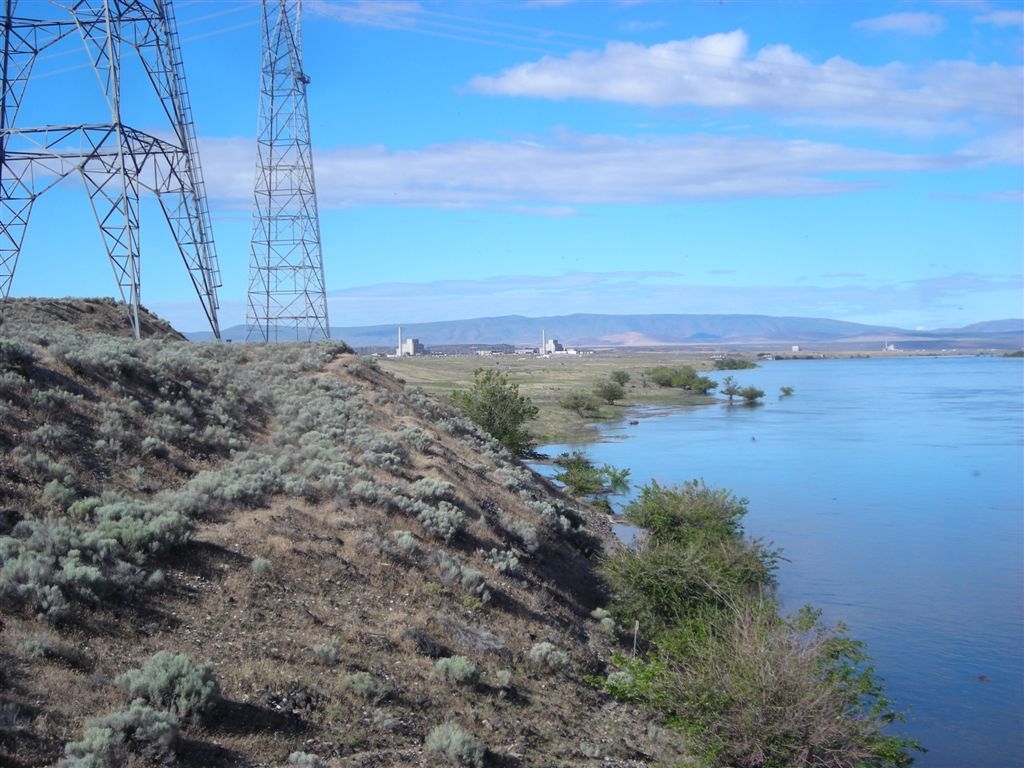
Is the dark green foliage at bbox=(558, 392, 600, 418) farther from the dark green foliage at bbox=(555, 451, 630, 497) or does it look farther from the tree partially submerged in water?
the tree partially submerged in water

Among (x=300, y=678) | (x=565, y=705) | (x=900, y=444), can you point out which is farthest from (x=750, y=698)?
(x=900, y=444)

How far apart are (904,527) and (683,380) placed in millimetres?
58673

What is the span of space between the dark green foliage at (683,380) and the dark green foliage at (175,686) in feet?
271

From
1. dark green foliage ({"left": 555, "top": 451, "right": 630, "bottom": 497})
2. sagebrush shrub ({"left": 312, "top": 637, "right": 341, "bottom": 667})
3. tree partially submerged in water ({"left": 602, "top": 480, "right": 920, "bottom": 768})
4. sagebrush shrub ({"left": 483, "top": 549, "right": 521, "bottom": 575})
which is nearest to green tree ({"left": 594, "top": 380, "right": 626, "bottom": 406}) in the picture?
dark green foliage ({"left": 555, "top": 451, "right": 630, "bottom": 497})

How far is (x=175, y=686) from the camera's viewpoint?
26.3 ft

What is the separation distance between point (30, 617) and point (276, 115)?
1951 centimetres

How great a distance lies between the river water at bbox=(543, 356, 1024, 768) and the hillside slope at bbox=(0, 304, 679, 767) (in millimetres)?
6980

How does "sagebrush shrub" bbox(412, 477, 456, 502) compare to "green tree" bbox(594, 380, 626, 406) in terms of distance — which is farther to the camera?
"green tree" bbox(594, 380, 626, 406)

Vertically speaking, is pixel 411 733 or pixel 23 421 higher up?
pixel 23 421

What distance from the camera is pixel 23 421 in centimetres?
1249

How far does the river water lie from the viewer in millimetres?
18031

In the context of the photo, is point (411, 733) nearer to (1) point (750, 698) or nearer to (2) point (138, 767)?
(2) point (138, 767)

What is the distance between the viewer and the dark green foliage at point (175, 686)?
7.87m

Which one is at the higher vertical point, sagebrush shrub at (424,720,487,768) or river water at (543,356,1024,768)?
sagebrush shrub at (424,720,487,768)
